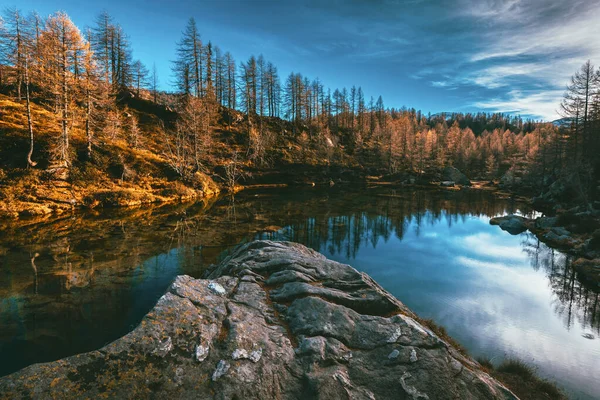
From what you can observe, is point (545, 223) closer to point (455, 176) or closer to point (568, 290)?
point (568, 290)

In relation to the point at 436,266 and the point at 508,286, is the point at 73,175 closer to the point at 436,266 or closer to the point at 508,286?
the point at 436,266

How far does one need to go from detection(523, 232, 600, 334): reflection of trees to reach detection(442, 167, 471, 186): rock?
73894 millimetres

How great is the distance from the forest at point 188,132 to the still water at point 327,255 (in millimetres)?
13270

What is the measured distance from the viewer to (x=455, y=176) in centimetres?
9888

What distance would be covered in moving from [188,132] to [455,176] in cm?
8515

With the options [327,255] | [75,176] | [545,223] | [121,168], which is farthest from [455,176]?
[75,176]

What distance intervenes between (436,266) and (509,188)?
81.3 metres

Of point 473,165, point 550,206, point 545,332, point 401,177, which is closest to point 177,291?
point 545,332

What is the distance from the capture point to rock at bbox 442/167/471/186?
9650cm

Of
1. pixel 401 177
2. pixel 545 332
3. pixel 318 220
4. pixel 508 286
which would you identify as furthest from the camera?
pixel 401 177

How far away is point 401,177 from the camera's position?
3930 inches

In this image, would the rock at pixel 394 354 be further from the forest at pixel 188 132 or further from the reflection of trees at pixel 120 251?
the forest at pixel 188 132

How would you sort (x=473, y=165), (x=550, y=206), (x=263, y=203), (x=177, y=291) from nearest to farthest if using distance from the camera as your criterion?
(x=177, y=291), (x=263, y=203), (x=550, y=206), (x=473, y=165)

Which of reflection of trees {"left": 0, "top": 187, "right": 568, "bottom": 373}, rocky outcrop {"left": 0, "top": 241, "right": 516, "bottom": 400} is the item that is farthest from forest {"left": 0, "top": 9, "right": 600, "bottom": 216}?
rocky outcrop {"left": 0, "top": 241, "right": 516, "bottom": 400}
